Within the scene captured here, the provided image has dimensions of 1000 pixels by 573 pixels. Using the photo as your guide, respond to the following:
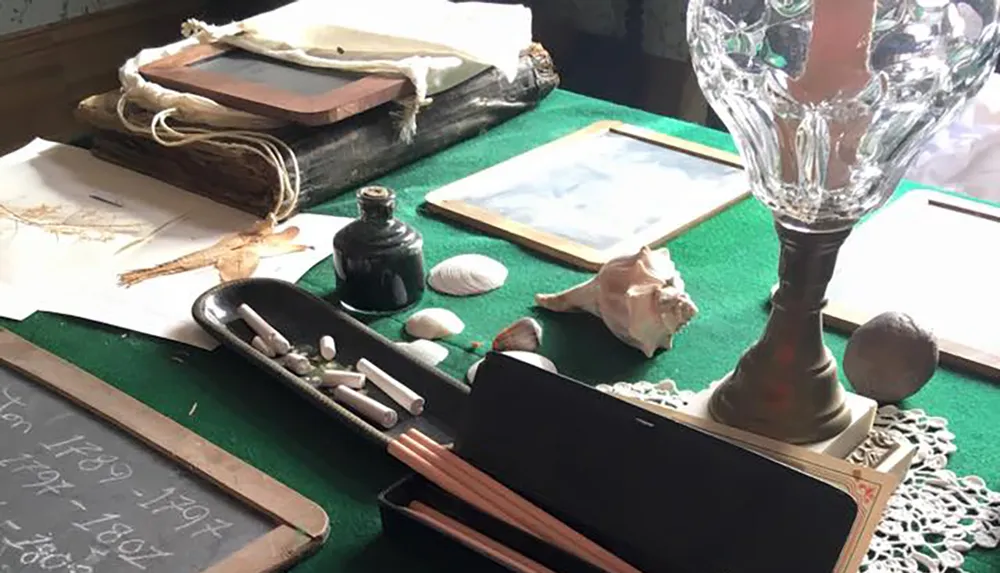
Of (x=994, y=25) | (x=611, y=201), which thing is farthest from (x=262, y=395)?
(x=994, y=25)

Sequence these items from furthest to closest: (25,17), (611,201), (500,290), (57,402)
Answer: (25,17) → (611,201) → (500,290) → (57,402)

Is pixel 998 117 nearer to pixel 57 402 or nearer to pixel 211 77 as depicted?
pixel 211 77

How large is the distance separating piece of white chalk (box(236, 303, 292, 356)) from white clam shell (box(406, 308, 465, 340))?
4.3 inches

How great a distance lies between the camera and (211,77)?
1305 millimetres

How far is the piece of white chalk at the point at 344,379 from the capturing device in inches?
35.6

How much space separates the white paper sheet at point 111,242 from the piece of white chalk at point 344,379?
0.13 meters

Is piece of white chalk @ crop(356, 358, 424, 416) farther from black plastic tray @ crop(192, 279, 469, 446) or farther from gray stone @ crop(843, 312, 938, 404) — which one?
gray stone @ crop(843, 312, 938, 404)

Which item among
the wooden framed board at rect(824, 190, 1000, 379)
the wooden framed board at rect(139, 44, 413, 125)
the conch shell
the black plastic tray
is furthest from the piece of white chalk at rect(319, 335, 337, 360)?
the wooden framed board at rect(824, 190, 1000, 379)

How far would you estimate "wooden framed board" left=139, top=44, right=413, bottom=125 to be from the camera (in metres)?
1.22

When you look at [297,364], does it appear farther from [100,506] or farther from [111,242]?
[111,242]

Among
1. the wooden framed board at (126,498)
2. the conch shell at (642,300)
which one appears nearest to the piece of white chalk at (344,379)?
the wooden framed board at (126,498)

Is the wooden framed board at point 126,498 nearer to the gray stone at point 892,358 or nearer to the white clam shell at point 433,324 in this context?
the white clam shell at point 433,324

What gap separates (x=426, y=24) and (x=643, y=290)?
2.04 feet

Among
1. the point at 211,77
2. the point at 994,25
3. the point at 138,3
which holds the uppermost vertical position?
the point at 994,25
